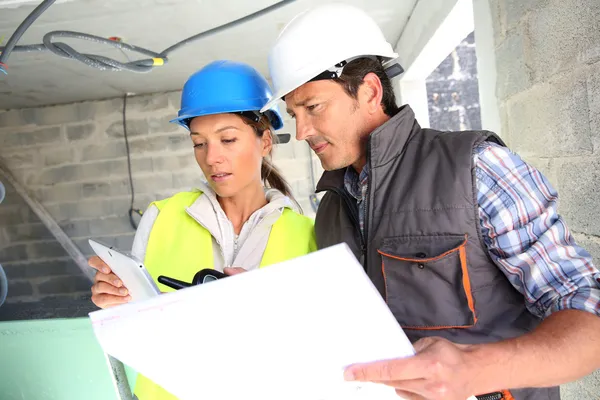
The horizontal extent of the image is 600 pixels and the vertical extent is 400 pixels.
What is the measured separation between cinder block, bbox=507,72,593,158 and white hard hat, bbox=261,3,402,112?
17.3 inches

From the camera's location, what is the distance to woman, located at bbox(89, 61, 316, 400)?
1.46 meters

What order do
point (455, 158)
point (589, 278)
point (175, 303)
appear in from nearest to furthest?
point (175, 303) → point (589, 278) → point (455, 158)

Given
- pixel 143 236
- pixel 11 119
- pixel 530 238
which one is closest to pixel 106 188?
pixel 11 119

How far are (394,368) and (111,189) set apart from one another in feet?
14.4

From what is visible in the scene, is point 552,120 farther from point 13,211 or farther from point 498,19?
point 13,211

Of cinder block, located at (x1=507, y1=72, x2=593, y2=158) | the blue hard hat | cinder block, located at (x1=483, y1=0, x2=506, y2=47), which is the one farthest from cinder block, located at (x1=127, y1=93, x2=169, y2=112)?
cinder block, located at (x1=507, y1=72, x2=593, y2=158)

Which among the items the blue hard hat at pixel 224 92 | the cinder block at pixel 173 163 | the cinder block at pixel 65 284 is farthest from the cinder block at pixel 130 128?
the blue hard hat at pixel 224 92

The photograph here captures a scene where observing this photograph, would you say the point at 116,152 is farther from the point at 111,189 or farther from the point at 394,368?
the point at 394,368

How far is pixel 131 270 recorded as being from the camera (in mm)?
987

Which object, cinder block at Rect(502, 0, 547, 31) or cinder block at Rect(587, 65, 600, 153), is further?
cinder block at Rect(502, 0, 547, 31)

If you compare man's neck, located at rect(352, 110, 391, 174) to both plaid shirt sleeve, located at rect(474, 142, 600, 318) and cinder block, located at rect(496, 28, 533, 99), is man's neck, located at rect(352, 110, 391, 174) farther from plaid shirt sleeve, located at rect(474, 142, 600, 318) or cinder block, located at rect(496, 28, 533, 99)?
cinder block, located at rect(496, 28, 533, 99)

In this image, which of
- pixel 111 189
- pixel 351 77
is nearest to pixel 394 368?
pixel 351 77

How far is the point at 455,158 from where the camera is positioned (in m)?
1.01

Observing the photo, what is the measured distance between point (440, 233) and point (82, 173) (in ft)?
14.3
